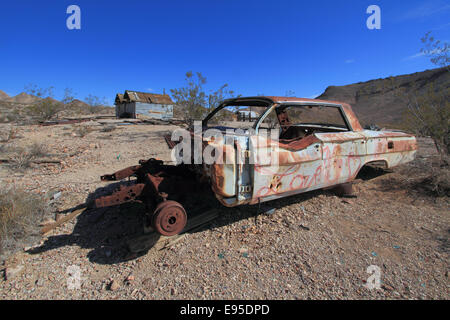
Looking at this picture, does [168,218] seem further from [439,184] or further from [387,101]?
[387,101]

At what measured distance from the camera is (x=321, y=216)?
123 inches

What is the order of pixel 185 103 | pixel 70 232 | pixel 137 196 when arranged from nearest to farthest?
pixel 137 196, pixel 70 232, pixel 185 103

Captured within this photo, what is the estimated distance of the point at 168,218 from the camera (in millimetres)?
2279

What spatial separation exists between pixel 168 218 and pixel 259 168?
110cm

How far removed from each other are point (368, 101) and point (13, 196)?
50234 mm

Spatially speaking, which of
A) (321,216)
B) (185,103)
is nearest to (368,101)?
(185,103)

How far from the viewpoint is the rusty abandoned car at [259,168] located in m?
2.38

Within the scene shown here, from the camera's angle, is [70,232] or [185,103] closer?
[70,232]

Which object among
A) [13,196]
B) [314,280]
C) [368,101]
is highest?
[368,101]

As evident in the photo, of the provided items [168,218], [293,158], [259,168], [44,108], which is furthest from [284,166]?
[44,108]

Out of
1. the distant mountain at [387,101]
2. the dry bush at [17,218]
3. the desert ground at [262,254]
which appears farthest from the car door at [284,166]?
the distant mountain at [387,101]

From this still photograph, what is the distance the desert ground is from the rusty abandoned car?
0.43 metres

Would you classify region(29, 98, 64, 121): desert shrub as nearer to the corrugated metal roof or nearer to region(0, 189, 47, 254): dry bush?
the corrugated metal roof
